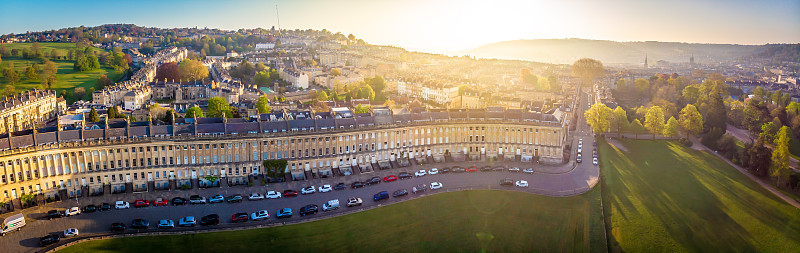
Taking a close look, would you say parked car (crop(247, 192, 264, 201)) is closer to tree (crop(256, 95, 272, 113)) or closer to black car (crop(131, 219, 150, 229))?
black car (crop(131, 219, 150, 229))

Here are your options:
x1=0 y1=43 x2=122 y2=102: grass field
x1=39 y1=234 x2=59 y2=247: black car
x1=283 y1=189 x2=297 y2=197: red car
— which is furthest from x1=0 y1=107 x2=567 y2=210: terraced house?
x1=0 y1=43 x2=122 y2=102: grass field

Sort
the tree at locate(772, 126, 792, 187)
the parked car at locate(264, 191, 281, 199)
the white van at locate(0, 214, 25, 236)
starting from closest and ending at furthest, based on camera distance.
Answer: the white van at locate(0, 214, 25, 236) → the parked car at locate(264, 191, 281, 199) → the tree at locate(772, 126, 792, 187)

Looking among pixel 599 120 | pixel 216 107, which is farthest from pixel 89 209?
pixel 599 120

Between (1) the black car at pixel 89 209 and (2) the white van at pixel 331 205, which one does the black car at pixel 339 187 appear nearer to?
(2) the white van at pixel 331 205

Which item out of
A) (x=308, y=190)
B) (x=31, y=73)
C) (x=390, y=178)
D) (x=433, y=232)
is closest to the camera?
(x=433, y=232)

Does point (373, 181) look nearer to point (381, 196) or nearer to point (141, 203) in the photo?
point (381, 196)

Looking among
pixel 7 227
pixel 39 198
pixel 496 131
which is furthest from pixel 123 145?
pixel 496 131

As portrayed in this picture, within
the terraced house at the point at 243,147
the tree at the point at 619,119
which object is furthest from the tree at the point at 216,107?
the tree at the point at 619,119
